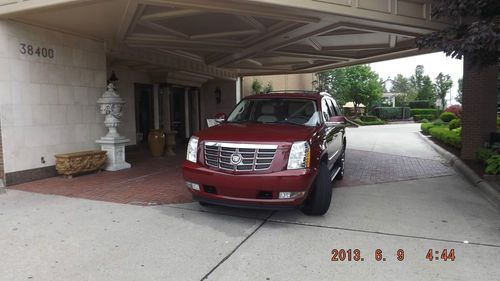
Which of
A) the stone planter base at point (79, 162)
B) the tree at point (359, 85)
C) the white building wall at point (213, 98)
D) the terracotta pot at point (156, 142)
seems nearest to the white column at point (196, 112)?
the white building wall at point (213, 98)

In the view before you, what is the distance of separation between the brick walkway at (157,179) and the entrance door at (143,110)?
297cm

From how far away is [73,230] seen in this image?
196 inches

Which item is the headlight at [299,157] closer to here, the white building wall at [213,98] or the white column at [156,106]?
the white column at [156,106]

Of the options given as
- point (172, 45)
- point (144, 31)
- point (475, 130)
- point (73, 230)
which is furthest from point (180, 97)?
point (73, 230)

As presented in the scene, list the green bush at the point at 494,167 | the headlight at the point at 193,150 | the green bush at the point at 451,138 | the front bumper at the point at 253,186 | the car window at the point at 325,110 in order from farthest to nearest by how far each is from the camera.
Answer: the green bush at the point at 451,138
the green bush at the point at 494,167
the car window at the point at 325,110
the headlight at the point at 193,150
the front bumper at the point at 253,186

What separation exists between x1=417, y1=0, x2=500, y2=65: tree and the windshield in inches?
87.7

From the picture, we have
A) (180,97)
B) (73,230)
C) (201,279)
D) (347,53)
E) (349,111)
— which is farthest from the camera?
(349,111)

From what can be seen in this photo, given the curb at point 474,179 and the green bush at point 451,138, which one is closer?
the curb at point 474,179

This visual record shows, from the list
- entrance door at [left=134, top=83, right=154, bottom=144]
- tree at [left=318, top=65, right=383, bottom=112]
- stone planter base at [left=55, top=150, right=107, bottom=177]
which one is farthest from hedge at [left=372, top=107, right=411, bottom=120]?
stone planter base at [left=55, top=150, right=107, bottom=177]

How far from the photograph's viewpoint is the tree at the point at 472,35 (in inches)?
208

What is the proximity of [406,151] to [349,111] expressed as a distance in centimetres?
3278

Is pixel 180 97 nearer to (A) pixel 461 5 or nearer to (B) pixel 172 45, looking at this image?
(B) pixel 172 45

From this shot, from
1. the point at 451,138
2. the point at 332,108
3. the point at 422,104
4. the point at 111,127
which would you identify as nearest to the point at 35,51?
the point at 111,127

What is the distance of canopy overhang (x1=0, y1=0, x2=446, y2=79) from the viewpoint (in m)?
7.12
